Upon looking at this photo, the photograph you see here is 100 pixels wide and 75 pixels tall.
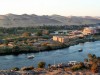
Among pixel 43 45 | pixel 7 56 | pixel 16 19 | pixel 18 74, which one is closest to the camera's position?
pixel 18 74

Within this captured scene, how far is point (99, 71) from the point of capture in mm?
11922

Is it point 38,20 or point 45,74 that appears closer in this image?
point 45,74

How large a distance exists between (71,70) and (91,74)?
0.91m

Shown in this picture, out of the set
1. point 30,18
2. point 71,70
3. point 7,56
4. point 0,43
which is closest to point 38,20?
point 30,18

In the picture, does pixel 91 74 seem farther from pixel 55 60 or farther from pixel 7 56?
pixel 7 56

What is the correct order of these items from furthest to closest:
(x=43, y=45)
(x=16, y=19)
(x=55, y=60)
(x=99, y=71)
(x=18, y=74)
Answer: (x=16, y=19) → (x=43, y=45) → (x=55, y=60) → (x=99, y=71) → (x=18, y=74)

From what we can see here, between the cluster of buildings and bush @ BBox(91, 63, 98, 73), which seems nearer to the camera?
bush @ BBox(91, 63, 98, 73)

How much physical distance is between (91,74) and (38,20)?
178 feet

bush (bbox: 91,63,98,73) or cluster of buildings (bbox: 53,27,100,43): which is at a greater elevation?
bush (bbox: 91,63,98,73)

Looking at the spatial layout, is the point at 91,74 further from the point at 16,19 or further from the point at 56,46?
the point at 16,19

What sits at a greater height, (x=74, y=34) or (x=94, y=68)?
(x=94, y=68)

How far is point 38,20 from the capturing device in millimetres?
65312

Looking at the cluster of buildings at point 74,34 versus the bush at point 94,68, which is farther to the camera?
the cluster of buildings at point 74,34

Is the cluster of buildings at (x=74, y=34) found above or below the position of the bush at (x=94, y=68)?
below
